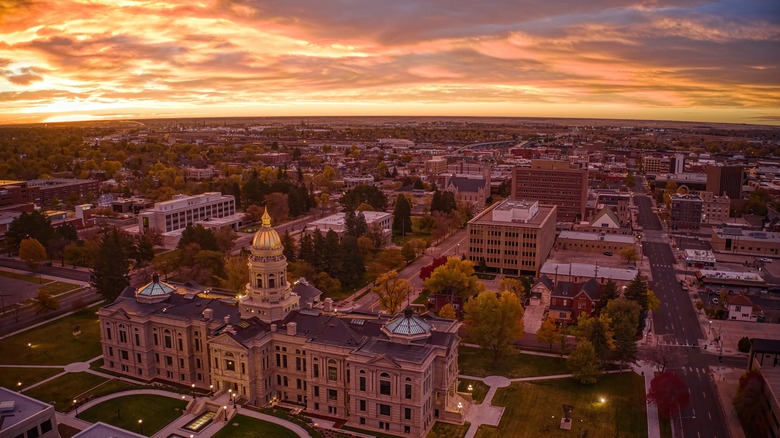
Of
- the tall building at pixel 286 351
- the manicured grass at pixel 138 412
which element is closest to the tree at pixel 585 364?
the tall building at pixel 286 351

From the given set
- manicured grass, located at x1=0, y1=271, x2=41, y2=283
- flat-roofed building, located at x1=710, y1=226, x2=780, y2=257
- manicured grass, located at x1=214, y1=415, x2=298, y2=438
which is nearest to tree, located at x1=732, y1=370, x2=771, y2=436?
manicured grass, located at x1=214, y1=415, x2=298, y2=438

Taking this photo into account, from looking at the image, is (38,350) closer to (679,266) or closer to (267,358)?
(267,358)

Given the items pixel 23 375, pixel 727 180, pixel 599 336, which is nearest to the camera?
pixel 23 375

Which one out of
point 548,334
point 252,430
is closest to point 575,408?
point 548,334

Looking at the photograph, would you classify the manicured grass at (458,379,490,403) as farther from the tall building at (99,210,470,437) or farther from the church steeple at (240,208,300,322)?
the church steeple at (240,208,300,322)

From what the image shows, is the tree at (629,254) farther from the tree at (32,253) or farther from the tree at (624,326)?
the tree at (32,253)

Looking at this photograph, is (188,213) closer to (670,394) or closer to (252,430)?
(252,430)
